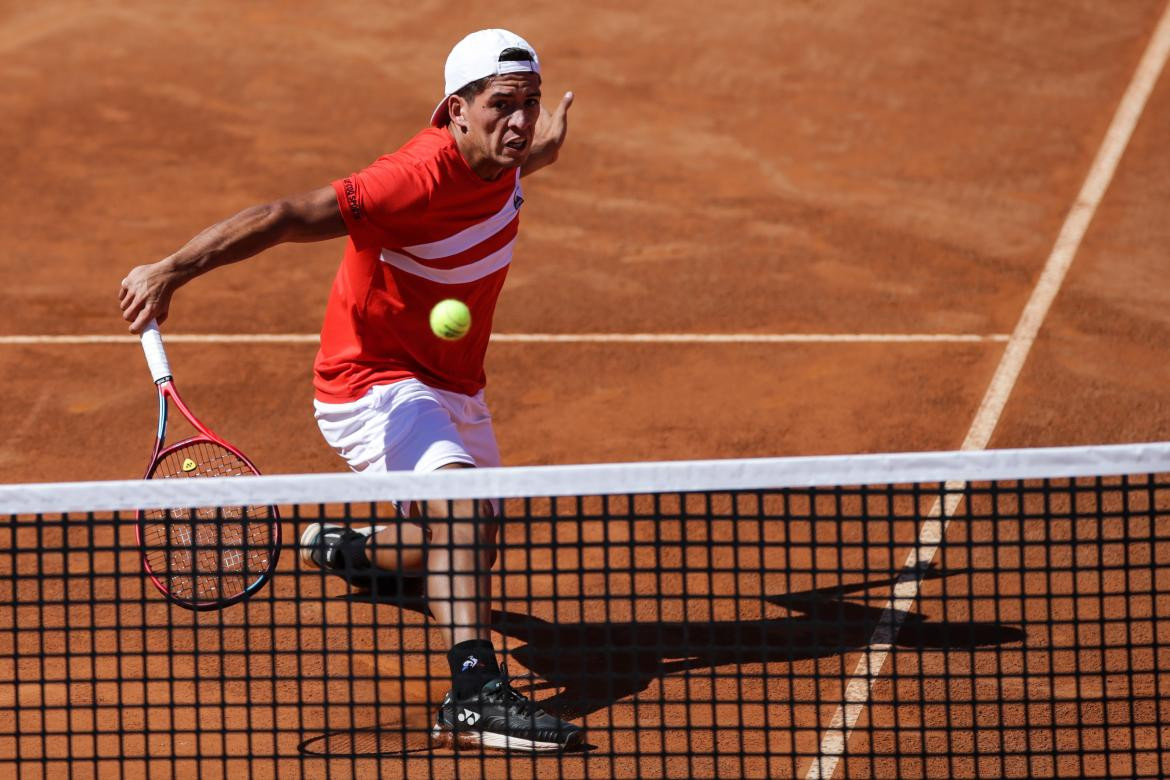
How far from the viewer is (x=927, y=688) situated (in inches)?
177

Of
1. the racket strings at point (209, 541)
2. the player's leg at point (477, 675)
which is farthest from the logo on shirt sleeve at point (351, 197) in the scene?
the racket strings at point (209, 541)

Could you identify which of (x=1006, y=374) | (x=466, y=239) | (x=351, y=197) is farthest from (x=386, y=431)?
(x=1006, y=374)

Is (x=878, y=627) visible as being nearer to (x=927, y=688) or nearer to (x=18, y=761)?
(x=927, y=688)

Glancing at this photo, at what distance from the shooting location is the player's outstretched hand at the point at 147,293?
406 cm

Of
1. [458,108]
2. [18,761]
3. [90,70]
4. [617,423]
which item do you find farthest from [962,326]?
[90,70]

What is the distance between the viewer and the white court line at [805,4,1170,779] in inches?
162

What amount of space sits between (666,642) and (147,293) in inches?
76.8

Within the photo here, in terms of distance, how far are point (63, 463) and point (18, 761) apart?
283 centimetres

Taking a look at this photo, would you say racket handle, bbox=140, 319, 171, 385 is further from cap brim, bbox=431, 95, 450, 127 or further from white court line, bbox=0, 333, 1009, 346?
white court line, bbox=0, 333, 1009, 346

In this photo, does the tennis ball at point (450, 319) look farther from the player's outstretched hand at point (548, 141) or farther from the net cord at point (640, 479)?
the net cord at point (640, 479)

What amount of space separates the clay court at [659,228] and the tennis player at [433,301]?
28 centimetres

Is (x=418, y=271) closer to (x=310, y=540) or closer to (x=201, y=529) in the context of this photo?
(x=310, y=540)

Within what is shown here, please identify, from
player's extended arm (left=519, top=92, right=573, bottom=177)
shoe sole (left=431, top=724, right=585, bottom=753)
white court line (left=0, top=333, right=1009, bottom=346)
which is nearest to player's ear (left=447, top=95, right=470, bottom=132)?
player's extended arm (left=519, top=92, right=573, bottom=177)

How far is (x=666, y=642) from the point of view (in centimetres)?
487
